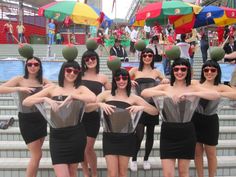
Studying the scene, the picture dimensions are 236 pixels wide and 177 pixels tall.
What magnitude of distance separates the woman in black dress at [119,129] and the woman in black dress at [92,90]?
23.4 inches

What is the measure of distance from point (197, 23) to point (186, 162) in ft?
23.0

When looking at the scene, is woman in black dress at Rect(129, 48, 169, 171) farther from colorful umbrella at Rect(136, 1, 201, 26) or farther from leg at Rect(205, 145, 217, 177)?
colorful umbrella at Rect(136, 1, 201, 26)

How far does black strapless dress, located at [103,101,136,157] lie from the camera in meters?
3.70

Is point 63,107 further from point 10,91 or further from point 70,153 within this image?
point 10,91

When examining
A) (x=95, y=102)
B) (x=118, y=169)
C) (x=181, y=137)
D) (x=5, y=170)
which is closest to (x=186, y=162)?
(x=181, y=137)

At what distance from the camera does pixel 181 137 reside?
3732mm

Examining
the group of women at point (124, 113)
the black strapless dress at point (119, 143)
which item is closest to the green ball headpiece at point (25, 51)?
the group of women at point (124, 113)

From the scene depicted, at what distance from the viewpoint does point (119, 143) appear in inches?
146

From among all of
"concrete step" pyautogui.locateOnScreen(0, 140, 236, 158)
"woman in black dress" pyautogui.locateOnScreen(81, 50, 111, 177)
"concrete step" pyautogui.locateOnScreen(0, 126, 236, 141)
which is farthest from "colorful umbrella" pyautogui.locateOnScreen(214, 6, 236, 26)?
"woman in black dress" pyautogui.locateOnScreen(81, 50, 111, 177)

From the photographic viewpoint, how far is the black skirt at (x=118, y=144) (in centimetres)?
370

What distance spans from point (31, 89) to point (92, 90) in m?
0.88

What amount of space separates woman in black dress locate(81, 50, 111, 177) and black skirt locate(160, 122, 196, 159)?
1064mm

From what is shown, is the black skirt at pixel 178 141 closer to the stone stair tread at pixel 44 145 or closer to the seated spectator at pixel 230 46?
the stone stair tread at pixel 44 145

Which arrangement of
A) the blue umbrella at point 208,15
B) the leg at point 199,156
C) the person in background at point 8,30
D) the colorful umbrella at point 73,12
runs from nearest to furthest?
1. the leg at point 199,156
2. the colorful umbrella at point 73,12
3. the blue umbrella at point 208,15
4. the person in background at point 8,30
